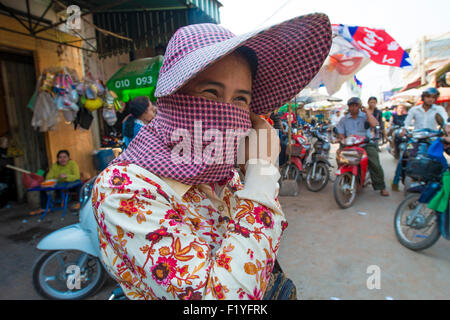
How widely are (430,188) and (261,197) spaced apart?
3.01m

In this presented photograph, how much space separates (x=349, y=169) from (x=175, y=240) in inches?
182

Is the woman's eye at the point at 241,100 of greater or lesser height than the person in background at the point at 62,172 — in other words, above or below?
above

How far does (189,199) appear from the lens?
88 cm

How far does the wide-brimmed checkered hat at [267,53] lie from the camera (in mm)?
749

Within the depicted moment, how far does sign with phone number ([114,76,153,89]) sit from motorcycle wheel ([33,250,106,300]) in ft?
10.2

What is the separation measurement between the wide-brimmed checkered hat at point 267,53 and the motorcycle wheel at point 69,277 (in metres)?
2.18

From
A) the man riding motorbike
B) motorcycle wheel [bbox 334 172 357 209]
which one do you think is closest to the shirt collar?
motorcycle wheel [bbox 334 172 357 209]

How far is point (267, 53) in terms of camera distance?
1.04m

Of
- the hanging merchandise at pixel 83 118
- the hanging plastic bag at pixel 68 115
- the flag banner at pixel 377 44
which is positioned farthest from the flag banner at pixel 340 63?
the hanging plastic bag at pixel 68 115

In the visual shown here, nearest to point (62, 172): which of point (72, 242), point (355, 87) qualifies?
point (72, 242)

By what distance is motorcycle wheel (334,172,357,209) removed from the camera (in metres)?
4.51

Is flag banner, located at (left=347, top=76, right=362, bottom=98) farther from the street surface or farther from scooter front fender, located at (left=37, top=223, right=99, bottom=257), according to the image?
scooter front fender, located at (left=37, top=223, right=99, bottom=257)

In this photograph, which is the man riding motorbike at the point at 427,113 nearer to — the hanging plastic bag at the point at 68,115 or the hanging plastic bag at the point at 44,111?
the hanging plastic bag at the point at 68,115
